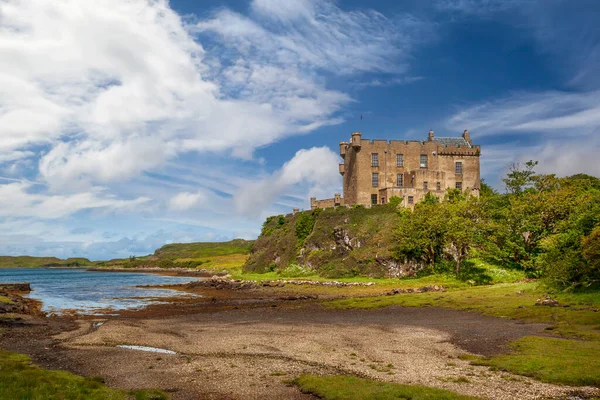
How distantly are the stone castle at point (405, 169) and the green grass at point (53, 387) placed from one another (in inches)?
2857

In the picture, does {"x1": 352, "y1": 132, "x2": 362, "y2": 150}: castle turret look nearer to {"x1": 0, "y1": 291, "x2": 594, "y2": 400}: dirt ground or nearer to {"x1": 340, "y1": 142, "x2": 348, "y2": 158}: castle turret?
{"x1": 340, "y1": 142, "x2": 348, "y2": 158}: castle turret

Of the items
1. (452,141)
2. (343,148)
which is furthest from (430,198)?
(343,148)

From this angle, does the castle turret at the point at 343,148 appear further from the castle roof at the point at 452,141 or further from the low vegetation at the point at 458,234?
the castle roof at the point at 452,141

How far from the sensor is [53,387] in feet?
58.4

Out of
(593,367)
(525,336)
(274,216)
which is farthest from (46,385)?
(274,216)

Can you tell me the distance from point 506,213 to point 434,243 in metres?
11.3

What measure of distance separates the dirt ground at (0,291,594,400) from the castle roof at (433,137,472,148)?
5991 cm

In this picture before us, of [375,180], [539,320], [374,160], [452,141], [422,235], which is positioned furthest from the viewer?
[452,141]

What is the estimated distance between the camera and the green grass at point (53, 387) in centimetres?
1672

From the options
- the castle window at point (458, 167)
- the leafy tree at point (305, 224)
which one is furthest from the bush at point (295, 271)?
the castle window at point (458, 167)

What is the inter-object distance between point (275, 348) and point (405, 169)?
2764 inches

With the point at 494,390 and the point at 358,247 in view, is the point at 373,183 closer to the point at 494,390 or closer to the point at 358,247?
the point at 358,247

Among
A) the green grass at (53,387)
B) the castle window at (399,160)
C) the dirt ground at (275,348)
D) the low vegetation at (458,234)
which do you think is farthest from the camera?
the castle window at (399,160)

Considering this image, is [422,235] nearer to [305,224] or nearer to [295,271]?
[295,271]
